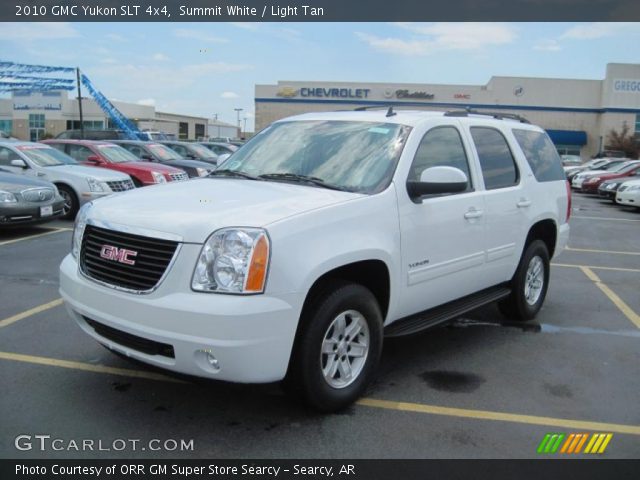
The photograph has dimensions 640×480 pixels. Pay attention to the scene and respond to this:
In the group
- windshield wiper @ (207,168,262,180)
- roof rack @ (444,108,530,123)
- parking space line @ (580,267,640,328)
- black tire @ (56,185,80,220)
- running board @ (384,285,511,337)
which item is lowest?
Result: parking space line @ (580,267,640,328)

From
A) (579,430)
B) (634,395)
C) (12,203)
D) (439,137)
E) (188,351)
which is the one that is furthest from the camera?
(12,203)

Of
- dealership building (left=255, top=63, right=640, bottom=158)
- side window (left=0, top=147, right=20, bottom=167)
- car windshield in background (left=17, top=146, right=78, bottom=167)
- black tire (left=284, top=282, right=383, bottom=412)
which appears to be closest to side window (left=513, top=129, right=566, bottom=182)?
black tire (left=284, top=282, right=383, bottom=412)

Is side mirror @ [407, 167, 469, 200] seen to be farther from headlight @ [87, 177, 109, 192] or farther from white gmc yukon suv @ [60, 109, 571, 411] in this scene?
headlight @ [87, 177, 109, 192]

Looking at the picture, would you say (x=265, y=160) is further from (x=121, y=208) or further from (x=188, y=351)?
(x=188, y=351)

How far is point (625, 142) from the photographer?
49031 mm

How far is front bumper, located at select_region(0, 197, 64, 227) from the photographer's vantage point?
9.49 metres

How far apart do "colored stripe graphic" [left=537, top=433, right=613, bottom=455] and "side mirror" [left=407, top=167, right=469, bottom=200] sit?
169 centimetres

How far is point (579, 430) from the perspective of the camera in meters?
3.70

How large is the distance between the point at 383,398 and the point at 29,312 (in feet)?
11.7

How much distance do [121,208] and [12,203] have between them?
6.96m

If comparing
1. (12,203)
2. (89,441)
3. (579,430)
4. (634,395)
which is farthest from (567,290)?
(12,203)

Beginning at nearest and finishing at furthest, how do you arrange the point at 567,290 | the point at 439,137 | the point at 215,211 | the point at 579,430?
the point at 215,211
the point at 579,430
the point at 439,137
the point at 567,290

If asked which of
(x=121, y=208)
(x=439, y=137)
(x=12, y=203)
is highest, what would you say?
(x=439, y=137)

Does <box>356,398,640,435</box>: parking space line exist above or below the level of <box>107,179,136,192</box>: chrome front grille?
below
